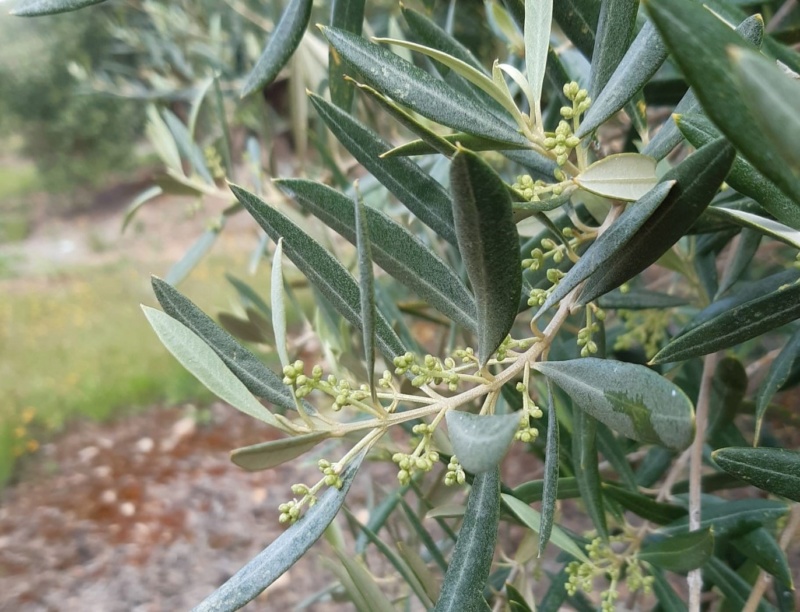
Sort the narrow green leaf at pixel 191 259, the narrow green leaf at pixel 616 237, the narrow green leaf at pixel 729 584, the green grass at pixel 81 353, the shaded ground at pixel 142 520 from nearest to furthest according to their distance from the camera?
1. the narrow green leaf at pixel 616 237
2. the narrow green leaf at pixel 729 584
3. the narrow green leaf at pixel 191 259
4. the shaded ground at pixel 142 520
5. the green grass at pixel 81 353

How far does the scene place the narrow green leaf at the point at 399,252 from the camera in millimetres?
393

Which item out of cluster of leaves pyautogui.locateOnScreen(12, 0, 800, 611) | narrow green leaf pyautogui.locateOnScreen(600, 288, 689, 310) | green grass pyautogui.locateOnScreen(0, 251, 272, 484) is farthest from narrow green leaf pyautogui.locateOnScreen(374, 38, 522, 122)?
green grass pyautogui.locateOnScreen(0, 251, 272, 484)

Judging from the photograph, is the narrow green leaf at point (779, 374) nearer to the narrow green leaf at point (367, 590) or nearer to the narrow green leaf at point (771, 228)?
the narrow green leaf at point (771, 228)

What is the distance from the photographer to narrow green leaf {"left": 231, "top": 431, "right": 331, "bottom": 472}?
1.26 ft

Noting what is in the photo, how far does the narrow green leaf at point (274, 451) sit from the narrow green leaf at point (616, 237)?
173mm

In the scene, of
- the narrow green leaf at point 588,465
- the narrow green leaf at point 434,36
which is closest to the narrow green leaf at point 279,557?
the narrow green leaf at point 588,465

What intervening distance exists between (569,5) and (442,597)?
1.39ft

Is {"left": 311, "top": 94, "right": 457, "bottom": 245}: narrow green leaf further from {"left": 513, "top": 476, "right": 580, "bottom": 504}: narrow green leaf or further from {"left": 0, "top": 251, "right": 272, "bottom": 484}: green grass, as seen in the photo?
{"left": 0, "top": 251, "right": 272, "bottom": 484}: green grass

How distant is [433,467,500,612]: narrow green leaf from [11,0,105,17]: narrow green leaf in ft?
1.60

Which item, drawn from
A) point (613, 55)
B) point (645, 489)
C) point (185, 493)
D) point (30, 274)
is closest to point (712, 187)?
point (613, 55)

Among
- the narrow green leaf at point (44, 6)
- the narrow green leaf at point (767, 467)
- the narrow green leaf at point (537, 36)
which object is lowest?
the narrow green leaf at point (767, 467)

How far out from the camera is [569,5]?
16.8 inches

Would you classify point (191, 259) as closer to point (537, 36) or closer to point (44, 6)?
point (44, 6)

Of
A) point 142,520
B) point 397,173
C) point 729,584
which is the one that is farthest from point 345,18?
point 142,520
